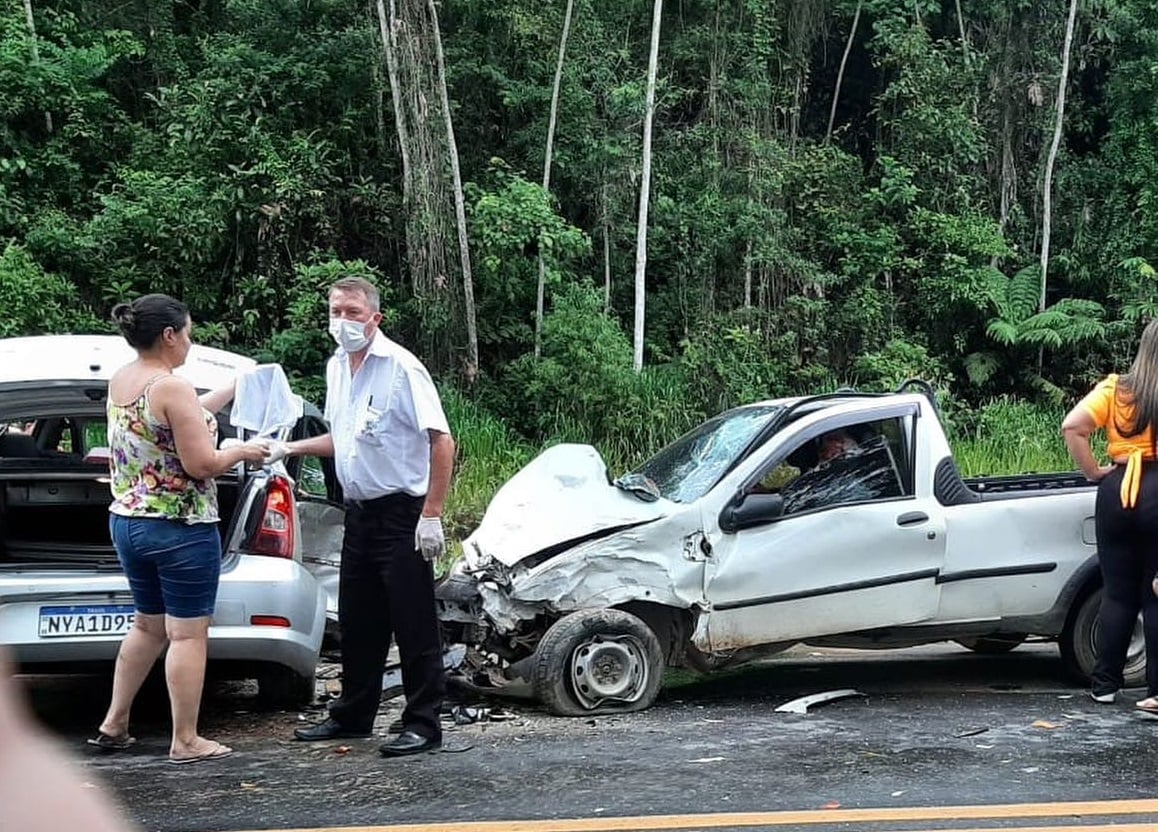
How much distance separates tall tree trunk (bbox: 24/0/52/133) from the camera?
15477 mm

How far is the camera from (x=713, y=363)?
51.3ft

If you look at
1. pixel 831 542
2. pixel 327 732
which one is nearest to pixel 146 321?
pixel 327 732

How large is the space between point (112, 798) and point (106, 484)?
2148 mm

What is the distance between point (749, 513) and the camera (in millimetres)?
6004

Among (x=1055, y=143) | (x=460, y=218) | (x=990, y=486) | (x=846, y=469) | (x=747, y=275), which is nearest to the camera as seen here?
(x=846, y=469)

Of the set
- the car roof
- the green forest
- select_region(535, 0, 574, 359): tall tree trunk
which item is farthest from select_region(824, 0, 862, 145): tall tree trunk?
the car roof

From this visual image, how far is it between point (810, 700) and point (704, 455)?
1.37 metres

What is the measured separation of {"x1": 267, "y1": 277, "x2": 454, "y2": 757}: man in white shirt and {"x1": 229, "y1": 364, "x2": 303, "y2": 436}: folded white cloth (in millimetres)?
132

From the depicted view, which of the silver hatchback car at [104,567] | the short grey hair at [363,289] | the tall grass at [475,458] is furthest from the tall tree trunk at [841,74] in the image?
the silver hatchback car at [104,567]

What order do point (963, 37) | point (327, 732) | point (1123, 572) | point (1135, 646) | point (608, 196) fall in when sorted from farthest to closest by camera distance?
point (963, 37) < point (608, 196) < point (1135, 646) < point (1123, 572) < point (327, 732)

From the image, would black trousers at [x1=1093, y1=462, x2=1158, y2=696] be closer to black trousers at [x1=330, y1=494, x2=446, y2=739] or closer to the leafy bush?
black trousers at [x1=330, y1=494, x2=446, y2=739]

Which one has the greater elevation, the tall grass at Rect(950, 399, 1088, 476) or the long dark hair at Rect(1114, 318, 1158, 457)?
the long dark hair at Rect(1114, 318, 1158, 457)

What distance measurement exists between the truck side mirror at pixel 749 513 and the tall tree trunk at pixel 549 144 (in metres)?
9.50

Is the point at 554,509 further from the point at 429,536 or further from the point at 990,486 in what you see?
the point at 990,486
